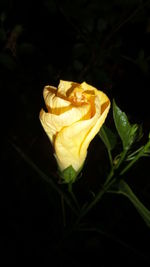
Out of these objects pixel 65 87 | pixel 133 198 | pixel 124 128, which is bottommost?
pixel 133 198

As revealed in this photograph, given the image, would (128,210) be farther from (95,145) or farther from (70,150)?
(70,150)

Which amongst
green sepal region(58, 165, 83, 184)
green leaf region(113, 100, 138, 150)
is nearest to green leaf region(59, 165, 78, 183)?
green sepal region(58, 165, 83, 184)

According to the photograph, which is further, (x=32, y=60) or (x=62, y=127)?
(x=32, y=60)

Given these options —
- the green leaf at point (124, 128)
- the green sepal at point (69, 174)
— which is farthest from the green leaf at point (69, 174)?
the green leaf at point (124, 128)

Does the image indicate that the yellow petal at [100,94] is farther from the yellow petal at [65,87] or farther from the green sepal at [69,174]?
the green sepal at [69,174]

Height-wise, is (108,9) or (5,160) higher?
(108,9)

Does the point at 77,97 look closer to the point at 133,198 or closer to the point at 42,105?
the point at 133,198

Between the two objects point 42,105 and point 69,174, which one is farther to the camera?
point 42,105

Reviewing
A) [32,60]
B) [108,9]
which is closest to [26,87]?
[32,60]

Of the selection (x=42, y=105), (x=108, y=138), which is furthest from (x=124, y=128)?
(x=42, y=105)
